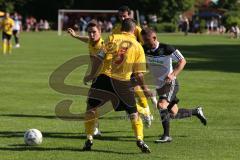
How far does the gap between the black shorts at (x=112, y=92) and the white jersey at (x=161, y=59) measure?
45.5 inches

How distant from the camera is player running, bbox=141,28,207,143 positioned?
10961mm

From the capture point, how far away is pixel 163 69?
37.8ft

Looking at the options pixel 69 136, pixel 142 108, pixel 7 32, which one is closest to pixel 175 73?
pixel 142 108

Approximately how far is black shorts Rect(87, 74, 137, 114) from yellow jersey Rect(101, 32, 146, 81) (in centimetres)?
10

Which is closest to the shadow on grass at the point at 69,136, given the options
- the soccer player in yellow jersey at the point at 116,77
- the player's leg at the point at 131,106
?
the soccer player in yellow jersey at the point at 116,77

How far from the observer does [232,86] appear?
19.8 metres

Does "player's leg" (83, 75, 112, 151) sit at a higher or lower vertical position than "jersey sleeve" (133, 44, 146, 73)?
lower

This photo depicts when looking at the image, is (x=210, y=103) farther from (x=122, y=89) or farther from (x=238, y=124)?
(x=122, y=89)

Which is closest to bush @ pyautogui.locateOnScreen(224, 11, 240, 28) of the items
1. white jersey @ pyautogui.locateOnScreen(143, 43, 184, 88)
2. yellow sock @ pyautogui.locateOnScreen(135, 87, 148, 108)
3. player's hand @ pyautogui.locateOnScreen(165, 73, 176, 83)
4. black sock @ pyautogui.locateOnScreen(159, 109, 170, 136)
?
yellow sock @ pyautogui.locateOnScreen(135, 87, 148, 108)

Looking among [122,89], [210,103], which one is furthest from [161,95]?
[210,103]

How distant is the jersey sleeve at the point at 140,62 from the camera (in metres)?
10.3

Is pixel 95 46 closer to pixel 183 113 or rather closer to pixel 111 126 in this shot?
pixel 111 126

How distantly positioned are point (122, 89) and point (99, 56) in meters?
0.63

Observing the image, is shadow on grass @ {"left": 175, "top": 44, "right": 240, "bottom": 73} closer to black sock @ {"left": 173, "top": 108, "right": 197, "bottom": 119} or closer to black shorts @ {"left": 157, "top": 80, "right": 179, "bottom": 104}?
black sock @ {"left": 173, "top": 108, "right": 197, "bottom": 119}
